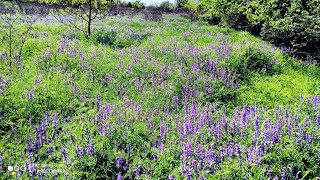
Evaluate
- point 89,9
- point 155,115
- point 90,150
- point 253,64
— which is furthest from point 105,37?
point 90,150

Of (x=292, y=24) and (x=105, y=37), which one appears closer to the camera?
(x=292, y=24)

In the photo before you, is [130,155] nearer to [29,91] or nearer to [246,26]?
[29,91]

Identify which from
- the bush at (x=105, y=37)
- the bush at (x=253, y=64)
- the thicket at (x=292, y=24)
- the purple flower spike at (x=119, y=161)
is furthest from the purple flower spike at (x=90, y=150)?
the thicket at (x=292, y=24)

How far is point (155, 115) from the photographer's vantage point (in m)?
5.42

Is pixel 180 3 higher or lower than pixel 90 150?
higher

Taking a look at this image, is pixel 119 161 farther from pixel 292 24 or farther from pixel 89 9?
pixel 89 9

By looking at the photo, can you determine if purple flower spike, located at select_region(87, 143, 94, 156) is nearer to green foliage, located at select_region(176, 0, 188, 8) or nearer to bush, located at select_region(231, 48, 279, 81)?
bush, located at select_region(231, 48, 279, 81)

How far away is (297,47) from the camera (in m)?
11.8

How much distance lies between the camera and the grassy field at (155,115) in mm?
3707

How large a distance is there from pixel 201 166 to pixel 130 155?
3.13 feet

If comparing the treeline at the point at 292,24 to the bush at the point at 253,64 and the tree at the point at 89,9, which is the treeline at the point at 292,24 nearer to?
the bush at the point at 253,64

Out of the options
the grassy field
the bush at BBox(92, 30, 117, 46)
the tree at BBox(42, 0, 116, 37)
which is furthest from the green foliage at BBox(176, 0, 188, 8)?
the grassy field

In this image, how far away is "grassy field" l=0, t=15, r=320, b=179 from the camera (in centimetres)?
371

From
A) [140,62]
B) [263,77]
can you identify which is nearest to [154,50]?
[140,62]
